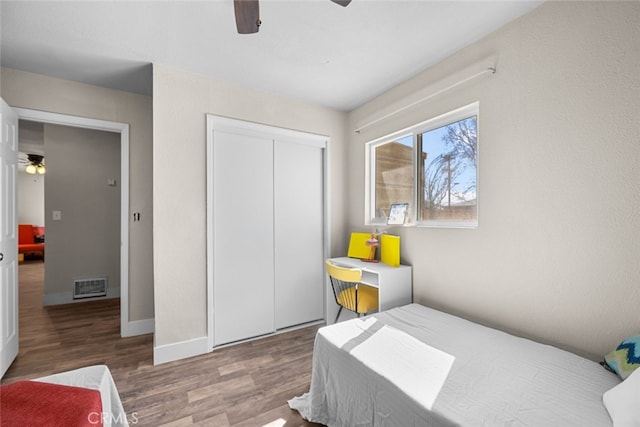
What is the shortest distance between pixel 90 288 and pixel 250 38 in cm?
440

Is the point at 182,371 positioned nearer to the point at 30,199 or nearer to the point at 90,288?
the point at 90,288

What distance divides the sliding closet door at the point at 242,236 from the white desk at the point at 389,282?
1030 millimetres

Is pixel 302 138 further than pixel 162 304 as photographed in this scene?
Yes

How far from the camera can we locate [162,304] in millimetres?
2344

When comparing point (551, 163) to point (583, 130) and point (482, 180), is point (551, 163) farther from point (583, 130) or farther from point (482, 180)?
point (482, 180)

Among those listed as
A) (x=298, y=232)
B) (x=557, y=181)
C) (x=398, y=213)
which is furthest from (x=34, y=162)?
(x=557, y=181)

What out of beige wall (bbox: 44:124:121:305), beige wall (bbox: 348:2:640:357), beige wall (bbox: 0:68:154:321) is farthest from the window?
beige wall (bbox: 44:124:121:305)

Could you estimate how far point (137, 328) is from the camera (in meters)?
2.88

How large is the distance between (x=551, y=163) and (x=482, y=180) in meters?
0.42

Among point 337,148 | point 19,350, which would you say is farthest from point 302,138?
point 19,350

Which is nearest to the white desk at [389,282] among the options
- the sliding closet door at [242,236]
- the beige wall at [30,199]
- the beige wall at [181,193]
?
the sliding closet door at [242,236]

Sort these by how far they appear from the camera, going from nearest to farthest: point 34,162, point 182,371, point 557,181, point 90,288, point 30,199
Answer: point 557,181, point 182,371, point 90,288, point 34,162, point 30,199

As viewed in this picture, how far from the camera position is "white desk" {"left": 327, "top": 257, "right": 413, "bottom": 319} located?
2.31 m

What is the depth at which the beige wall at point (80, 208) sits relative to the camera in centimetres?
397
